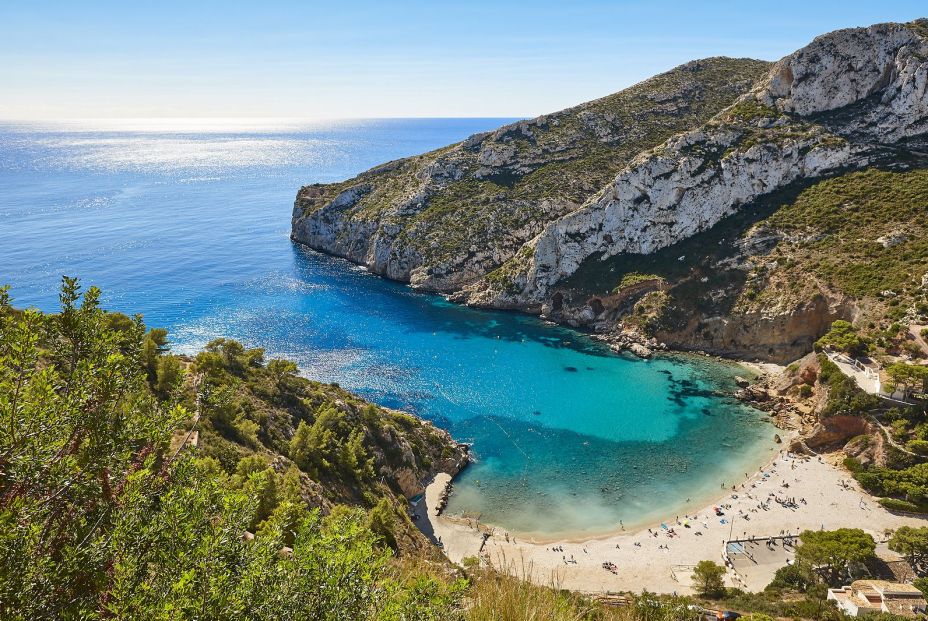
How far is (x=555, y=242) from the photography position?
228 ft

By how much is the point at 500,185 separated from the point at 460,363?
142ft

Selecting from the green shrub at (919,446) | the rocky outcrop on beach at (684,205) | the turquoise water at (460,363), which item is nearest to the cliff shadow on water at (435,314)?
the turquoise water at (460,363)

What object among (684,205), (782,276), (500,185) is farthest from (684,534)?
(500,185)

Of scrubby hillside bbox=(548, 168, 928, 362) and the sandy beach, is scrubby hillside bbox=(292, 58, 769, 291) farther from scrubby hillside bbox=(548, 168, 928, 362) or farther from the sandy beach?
the sandy beach

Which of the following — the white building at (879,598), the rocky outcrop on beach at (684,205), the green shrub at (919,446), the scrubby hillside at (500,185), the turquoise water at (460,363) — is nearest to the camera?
the white building at (879,598)

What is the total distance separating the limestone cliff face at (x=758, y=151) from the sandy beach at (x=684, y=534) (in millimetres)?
38898

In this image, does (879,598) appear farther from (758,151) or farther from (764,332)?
(758,151)

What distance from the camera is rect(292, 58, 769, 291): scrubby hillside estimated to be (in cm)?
7919

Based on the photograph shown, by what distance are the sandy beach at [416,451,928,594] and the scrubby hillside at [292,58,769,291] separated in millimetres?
49742

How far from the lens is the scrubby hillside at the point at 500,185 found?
79.2 m

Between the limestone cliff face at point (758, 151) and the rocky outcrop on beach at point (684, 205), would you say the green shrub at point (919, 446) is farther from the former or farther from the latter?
the limestone cliff face at point (758, 151)

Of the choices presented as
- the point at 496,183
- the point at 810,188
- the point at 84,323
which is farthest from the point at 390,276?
the point at 84,323

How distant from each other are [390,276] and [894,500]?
68851 mm

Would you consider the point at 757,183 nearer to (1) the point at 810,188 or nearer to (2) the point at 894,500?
(1) the point at 810,188
